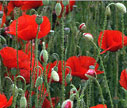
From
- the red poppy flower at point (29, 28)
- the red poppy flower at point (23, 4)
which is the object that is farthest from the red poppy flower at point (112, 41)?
the red poppy flower at point (23, 4)

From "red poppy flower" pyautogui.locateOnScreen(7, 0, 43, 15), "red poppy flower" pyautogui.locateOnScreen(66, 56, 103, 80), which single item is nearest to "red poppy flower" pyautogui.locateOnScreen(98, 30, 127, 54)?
"red poppy flower" pyautogui.locateOnScreen(66, 56, 103, 80)

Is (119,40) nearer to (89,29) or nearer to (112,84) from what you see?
(112,84)

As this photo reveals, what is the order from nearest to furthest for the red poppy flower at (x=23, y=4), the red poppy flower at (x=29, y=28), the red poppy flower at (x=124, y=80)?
1. the red poppy flower at (x=124, y=80)
2. the red poppy flower at (x=29, y=28)
3. the red poppy flower at (x=23, y=4)

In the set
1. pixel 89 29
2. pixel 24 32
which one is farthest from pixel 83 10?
pixel 24 32

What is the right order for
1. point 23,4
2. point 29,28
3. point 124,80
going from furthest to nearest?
1. point 23,4
2. point 29,28
3. point 124,80

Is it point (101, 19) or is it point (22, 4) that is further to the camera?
point (101, 19)

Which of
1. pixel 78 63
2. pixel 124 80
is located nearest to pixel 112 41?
pixel 78 63

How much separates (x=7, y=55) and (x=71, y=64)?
0.67ft

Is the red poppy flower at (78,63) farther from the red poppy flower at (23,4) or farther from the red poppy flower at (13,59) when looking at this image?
the red poppy flower at (23,4)

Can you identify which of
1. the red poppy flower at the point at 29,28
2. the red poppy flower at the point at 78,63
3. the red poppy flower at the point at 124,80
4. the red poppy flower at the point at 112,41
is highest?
the red poppy flower at the point at 29,28

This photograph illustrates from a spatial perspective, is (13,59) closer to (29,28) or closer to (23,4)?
(29,28)

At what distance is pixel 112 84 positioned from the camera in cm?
134

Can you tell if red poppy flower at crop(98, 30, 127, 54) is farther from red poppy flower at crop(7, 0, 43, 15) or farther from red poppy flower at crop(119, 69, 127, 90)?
red poppy flower at crop(7, 0, 43, 15)

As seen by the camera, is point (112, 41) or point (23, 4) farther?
point (23, 4)
